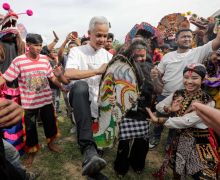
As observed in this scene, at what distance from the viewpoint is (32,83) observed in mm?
4035

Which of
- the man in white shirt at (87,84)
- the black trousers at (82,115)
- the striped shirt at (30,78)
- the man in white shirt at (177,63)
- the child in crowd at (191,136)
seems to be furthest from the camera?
the man in white shirt at (177,63)

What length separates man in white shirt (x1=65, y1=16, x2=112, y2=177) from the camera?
2.58m

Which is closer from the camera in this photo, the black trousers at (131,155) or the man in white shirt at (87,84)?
the man in white shirt at (87,84)

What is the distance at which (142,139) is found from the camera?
374 cm

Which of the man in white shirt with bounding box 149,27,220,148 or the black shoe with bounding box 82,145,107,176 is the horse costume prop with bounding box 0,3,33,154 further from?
the man in white shirt with bounding box 149,27,220,148

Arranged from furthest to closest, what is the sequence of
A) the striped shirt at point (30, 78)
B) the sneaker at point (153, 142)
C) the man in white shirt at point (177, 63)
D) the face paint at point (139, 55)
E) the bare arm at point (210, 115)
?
the sneaker at point (153, 142), the man in white shirt at point (177, 63), the striped shirt at point (30, 78), the face paint at point (139, 55), the bare arm at point (210, 115)

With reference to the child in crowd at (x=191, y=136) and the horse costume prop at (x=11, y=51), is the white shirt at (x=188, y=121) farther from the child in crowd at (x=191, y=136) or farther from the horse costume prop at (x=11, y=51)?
the horse costume prop at (x=11, y=51)

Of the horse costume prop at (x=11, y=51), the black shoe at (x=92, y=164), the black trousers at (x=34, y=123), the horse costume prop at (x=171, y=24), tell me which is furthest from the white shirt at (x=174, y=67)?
the horse costume prop at (x=171, y=24)

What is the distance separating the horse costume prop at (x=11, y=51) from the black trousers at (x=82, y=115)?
→ 5.66 ft

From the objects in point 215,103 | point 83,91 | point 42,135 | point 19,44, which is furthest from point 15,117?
point 42,135

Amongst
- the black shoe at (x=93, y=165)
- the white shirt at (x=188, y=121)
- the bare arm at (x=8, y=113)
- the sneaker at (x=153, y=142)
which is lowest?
the sneaker at (x=153, y=142)

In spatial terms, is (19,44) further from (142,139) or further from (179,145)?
(179,145)

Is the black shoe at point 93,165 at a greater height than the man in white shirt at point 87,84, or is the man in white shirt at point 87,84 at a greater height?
the man in white shirt at point 87,84

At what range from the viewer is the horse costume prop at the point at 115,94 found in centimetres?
336
